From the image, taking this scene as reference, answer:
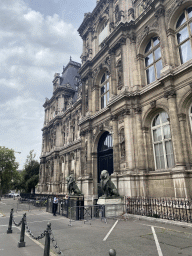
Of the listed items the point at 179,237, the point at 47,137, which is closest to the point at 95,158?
the point at 179,237

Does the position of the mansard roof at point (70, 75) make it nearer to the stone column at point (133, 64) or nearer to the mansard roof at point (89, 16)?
the mansard roof at point (89, 16)

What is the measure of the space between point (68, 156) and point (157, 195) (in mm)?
22383

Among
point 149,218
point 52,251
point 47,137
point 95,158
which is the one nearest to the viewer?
point 52,251

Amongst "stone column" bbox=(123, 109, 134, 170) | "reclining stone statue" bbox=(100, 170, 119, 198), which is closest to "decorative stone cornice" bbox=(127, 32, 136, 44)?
"stone column" bbox=(123, 109, 134, 170)

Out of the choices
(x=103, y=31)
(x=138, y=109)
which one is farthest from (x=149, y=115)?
(x=103, y=31)

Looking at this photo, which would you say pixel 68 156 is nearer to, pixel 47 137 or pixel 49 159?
pixel 49 159

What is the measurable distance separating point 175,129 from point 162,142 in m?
2.07

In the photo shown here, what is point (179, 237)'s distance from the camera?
24.1 feet

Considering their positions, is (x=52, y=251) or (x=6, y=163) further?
(x=6, y=163)

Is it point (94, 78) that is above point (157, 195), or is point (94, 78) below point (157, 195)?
above

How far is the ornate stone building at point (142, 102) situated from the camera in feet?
42.8

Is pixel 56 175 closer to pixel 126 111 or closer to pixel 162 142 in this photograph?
pixel 126 111

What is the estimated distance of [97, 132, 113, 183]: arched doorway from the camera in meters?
20.0

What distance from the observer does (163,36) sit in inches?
586
